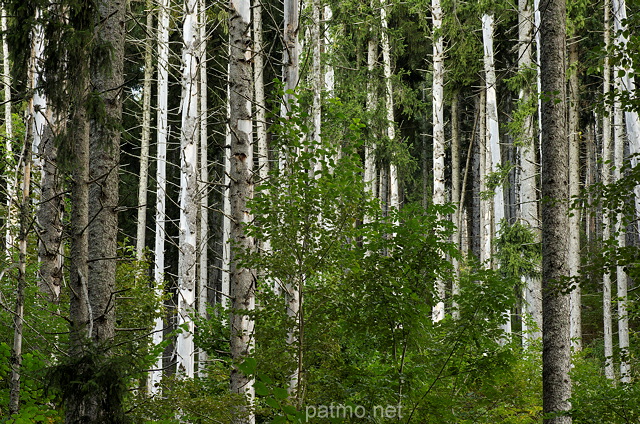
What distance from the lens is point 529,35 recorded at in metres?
11.7

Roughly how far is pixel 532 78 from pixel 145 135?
9.42 meters

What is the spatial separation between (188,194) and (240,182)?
3.02 metres

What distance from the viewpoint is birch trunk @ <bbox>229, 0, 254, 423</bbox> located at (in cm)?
616

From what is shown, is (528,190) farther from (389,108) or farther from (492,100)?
(389,108)

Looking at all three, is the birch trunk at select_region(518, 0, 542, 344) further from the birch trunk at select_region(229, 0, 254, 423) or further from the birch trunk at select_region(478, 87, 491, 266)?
the birch trunk at select_region(229, 0, 254, 423)

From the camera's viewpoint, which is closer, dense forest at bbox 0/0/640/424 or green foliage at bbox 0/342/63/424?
dense forest at bbox 0/0/640/424

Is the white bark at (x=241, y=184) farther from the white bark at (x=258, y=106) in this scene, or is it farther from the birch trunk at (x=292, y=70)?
the white bark at (x=258, y=106)

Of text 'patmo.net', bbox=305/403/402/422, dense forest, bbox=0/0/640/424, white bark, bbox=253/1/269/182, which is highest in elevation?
white bark, bbox=253/1/269/182

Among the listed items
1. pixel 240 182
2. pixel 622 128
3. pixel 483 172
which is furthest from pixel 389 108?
pixel 240 182

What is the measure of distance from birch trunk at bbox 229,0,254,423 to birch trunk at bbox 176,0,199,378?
2127 mm

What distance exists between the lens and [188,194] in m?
9.24

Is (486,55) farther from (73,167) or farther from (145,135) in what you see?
(73,167)

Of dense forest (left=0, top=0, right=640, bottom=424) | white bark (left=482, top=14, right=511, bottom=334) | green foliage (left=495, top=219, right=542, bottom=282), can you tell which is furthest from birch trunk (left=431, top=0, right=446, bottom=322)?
dense forest (left=0, top=0, right=640, bottom=424)

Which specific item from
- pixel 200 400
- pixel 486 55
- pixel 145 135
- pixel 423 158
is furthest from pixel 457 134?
pixel 200 400
